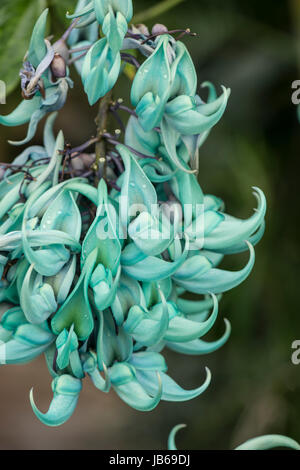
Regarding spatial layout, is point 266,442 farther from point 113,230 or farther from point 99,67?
point 99,67

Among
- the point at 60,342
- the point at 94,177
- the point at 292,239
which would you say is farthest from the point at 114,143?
the point at 292,239

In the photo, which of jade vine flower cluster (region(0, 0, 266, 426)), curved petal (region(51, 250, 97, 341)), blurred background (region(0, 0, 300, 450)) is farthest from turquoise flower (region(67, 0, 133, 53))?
blurred background (region(0, 0, 300, 450))

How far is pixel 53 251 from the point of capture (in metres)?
0.58

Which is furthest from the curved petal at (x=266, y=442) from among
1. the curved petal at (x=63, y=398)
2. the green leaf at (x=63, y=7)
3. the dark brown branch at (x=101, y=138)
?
the green leaf at (x=63, y=7)

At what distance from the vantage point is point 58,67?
24.4 inches

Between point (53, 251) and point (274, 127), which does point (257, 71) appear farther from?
point (53, 251)

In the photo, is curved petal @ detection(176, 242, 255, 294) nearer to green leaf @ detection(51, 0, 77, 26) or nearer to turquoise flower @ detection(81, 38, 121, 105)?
turquoise flower @ detection(81, 38, 121, 105)

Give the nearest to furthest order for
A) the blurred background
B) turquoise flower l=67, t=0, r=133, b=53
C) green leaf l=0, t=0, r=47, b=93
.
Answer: turquoise flower l=67, t=0, r=133, b=53, green leaf l=0, t=0, r=47, b=93, the blurred background

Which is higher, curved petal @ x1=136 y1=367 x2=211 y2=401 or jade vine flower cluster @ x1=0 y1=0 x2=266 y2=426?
jade vine flower cluster @ x1=0 y1=0 x2=266 y2=426

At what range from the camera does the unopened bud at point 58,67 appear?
0.62 m

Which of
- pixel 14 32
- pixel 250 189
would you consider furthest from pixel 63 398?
pixel 250 189

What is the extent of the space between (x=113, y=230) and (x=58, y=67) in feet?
0.60

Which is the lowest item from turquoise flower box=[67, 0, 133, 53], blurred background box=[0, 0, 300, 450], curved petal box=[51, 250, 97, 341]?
blurred background box=[0, 0, 300, 450]

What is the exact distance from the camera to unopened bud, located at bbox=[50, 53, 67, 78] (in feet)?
2.03
